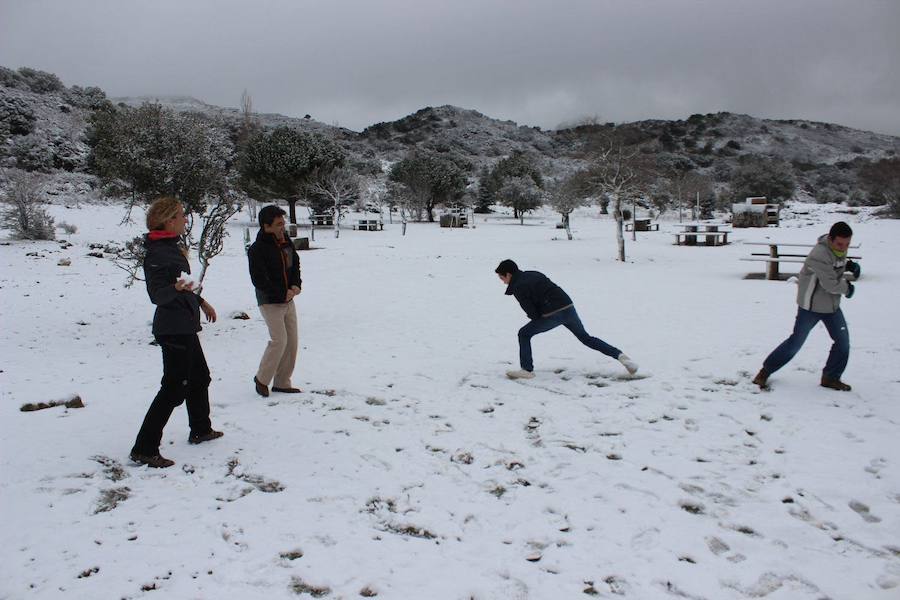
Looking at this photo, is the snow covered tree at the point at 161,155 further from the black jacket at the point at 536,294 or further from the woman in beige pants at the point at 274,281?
the black jacket at the point at 536,294

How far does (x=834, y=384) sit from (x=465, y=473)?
4.17 m

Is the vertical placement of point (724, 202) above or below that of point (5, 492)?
above

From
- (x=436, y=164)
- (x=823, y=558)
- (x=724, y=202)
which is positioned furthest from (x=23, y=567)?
(x=724, y=202)

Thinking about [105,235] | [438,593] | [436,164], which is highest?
[436,164]

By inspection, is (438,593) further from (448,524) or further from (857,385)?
(857,385)

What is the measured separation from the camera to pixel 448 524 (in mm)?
3354

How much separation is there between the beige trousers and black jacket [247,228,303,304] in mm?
123

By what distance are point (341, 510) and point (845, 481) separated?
350 centimetres

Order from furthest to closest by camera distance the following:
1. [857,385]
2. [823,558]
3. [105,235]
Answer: [105,235], [857,385], [823,558]

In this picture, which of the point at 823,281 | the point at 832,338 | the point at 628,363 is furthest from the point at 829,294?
the point at 628,363

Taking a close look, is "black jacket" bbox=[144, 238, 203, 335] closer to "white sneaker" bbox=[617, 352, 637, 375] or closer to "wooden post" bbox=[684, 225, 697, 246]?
"white sneaker" bbox=[617, 352, 637, 375]

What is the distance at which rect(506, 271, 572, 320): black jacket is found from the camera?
19.7 feet

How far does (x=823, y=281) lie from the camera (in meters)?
5.12

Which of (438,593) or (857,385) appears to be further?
(857,385)
